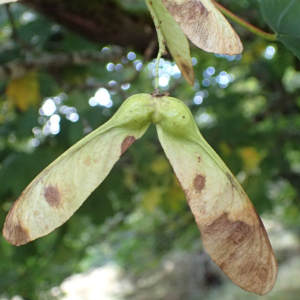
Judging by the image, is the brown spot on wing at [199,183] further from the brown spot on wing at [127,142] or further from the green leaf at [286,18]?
the green leaf at [286,18]

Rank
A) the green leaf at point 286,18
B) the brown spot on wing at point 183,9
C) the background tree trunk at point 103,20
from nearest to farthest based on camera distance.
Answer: the brown spot on wing at point 183,9 → the green leaf at point 286,18 → the background tree trunk at point 103,20

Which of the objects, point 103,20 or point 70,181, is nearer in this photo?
point 70,181

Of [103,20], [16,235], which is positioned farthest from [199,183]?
[103,20]

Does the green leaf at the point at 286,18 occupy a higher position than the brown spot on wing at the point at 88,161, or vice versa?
the green leaf at the point at 286,18

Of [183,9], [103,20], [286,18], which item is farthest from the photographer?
[103,20]

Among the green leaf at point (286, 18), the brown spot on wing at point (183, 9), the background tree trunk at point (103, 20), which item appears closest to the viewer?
the brown spot on wing at point (183, 9)

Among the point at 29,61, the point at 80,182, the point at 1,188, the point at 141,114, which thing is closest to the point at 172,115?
the point at 141,114

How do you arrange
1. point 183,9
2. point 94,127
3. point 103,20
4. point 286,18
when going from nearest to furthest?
point 183,9 < point 286,18 < point 94,127 < point 103,20

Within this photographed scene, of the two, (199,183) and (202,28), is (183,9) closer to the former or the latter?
(202,28)

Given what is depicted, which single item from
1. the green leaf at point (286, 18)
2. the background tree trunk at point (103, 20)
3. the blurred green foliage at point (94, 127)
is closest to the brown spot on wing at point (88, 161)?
the green leaf at point (286, 18)
